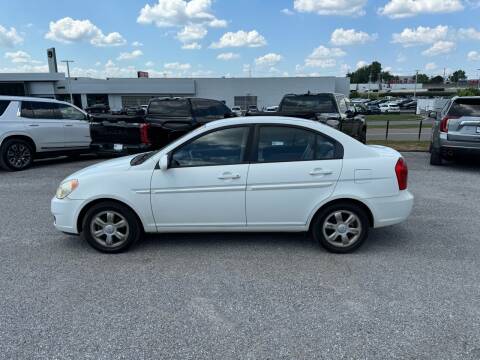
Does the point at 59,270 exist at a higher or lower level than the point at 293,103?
lower

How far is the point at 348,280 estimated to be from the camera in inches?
146

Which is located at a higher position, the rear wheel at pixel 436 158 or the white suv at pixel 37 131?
the white suv at pixel 37 131

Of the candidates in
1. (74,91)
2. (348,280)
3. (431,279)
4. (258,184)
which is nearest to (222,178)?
(258,184)

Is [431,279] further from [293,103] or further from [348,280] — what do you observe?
[293,103]

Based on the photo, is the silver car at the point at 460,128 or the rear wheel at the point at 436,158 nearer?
the silver car at the point at 460,128

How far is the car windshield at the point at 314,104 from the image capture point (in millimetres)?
10281

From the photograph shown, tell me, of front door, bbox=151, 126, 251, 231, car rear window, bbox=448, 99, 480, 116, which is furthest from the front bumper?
car rear window, bbox=448, 99, 480, 116

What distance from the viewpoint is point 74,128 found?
1042 centimetres

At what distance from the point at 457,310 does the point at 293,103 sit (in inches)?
320

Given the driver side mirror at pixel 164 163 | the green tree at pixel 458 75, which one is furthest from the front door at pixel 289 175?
the green tree at pixel 458 75

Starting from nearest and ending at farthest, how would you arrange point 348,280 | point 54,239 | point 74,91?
point 348,280
point 54,239
point 74,91

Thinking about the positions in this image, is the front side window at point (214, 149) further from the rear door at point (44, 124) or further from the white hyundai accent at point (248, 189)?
the rear door at point (44, 124)

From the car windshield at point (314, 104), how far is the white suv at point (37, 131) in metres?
5.85

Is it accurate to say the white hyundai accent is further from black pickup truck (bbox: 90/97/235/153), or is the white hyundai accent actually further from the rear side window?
the rear side window
